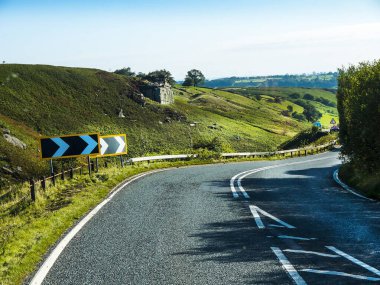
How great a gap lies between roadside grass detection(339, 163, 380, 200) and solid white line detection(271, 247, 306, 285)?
9371mm

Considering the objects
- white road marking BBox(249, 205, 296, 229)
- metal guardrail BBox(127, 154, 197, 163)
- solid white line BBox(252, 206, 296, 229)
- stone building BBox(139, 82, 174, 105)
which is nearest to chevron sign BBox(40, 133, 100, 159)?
white road marking BBox(249, 205, 296, 229)

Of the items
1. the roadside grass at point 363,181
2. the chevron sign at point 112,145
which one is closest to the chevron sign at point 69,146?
the chevron sign at point 112,145

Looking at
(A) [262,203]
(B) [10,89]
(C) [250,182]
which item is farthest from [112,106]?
(A) [262,203]

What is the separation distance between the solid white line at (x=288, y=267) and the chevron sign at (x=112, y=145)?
13.1 m

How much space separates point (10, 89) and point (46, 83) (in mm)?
10531

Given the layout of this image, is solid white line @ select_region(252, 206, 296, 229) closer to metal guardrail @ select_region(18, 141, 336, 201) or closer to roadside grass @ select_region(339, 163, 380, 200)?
roadside grass @ select_region(339, 163, 380, 200)

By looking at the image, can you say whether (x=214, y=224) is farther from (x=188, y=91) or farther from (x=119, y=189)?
(x=188, y=91)

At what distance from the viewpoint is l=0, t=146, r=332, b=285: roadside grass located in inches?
272

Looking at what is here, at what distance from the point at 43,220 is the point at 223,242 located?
4.75m

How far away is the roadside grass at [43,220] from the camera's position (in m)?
6.90

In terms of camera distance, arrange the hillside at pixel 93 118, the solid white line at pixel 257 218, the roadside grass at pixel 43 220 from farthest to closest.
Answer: the hillside at pixel 93 118, the solid white line at pixel 257 218, the roadside grass at pixel 43 220

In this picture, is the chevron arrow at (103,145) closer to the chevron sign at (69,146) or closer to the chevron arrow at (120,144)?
the chevron arrow at (120,144)

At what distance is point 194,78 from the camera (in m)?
192

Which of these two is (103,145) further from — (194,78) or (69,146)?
(194,78)
